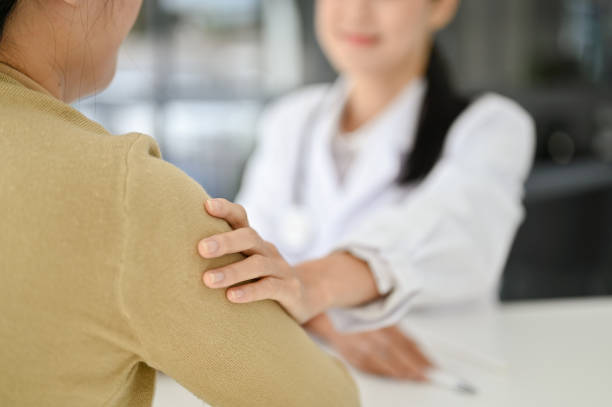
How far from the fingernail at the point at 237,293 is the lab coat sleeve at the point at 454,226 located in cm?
30

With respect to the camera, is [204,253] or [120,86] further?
[120,86]

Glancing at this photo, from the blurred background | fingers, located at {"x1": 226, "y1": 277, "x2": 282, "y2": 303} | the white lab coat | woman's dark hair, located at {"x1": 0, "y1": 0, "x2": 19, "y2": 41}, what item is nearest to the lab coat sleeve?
the white lab coat

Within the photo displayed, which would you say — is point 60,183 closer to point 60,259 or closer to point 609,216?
point 60,259

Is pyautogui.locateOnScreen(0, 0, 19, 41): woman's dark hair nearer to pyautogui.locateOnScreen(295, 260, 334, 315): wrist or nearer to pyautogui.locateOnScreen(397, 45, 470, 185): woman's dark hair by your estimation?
pyautogui.locateOnScreen(295, 260, 334, 315): wrist

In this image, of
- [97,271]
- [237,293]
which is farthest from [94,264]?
[237,293]

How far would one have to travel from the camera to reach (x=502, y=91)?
3240mm

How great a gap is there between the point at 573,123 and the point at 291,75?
4.80ft

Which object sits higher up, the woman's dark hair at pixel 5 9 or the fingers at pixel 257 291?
the woman's dark hair at pixel 5 9

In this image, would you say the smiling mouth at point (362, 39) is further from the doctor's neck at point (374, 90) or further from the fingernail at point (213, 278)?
the fingernail at point (213, 278)

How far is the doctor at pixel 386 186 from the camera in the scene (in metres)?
0.74

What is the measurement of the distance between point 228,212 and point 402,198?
69cm

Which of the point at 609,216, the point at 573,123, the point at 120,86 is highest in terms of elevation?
the point at 120,86

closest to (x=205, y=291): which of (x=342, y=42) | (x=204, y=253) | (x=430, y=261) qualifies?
(x=204, y=253)

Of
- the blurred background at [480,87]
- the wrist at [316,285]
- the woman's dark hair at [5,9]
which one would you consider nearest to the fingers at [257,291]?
the wrist at [316,285]
